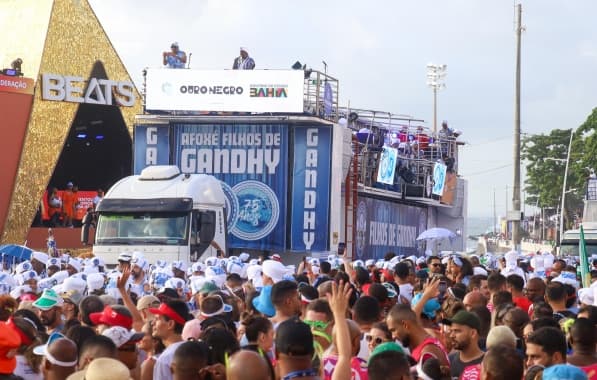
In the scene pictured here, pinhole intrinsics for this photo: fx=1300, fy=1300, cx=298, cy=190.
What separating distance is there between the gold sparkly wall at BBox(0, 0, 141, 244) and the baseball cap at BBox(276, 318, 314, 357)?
29148 millimetres

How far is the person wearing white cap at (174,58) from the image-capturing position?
3309 cm

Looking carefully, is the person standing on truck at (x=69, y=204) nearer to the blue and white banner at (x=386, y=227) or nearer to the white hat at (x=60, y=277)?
the blue and white banner at (x=386, y=227)

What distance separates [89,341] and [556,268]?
13263 mm

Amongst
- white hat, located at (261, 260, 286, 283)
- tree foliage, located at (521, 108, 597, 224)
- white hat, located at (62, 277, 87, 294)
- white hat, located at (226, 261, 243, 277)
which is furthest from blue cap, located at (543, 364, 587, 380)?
tree foliage, located at (521, 108, 597, 224)

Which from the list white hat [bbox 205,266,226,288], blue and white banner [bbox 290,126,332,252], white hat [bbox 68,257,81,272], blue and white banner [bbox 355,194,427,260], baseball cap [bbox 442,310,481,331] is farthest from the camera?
blue and white banner [bbox 355,194,427,260]

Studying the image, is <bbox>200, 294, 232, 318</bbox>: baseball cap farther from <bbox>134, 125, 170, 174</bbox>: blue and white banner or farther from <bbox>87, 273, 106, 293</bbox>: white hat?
<bbox>134, 125, 170, 174</bbox>: blue and white banner

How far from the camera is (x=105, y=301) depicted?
10.4 meters

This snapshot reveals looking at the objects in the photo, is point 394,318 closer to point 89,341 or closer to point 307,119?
point 89,341

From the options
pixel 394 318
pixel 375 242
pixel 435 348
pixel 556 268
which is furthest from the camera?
pixel 375 242

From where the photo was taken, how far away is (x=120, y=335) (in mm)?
7906

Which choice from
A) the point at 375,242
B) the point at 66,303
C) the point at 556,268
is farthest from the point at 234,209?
the point at 66,303

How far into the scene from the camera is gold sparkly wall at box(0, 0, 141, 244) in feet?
116

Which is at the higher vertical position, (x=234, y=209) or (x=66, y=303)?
(x=234, y=209)

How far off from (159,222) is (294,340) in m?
18.1
